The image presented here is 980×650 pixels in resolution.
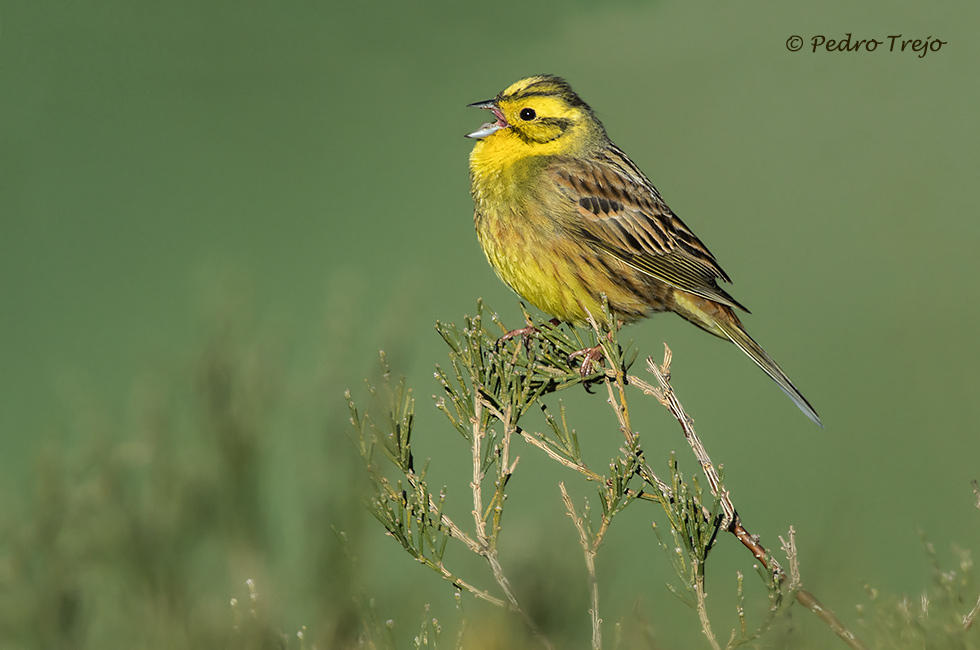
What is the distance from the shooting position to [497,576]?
1.99 meters

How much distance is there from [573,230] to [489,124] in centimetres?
52

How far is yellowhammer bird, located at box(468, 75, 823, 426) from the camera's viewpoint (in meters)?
3.49

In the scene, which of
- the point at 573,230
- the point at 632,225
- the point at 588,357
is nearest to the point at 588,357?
the point at 588,357

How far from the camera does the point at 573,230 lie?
3639mm

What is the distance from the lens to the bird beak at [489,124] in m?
3.63

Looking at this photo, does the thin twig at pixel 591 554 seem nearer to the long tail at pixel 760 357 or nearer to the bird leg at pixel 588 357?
the bird leg at pixel 588 357

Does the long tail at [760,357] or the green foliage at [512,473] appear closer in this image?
the green foliage at [512,473]

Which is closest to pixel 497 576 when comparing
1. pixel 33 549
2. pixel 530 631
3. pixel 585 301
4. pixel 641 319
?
pixel 530 631

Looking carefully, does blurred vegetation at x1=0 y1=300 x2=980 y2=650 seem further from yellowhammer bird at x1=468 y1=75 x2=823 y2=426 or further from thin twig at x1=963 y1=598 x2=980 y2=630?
yellowhammer bird at x1=468 y1=75 x2=823 y2=426

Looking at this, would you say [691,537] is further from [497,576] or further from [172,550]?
[172,550]

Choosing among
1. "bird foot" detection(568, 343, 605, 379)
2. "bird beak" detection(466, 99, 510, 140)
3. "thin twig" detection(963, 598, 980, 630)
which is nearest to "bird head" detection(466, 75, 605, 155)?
"bird beak" detection(466, 99, 510, 140)

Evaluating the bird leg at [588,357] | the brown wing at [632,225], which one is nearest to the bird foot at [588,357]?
the bird leg at [588,357]

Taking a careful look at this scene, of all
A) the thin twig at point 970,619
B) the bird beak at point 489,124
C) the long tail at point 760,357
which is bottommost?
the thin twig at point 970,619

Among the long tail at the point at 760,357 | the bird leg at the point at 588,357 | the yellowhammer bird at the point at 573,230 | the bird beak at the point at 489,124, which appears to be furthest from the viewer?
the bird beak at the point at 489,124
